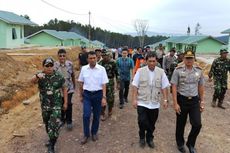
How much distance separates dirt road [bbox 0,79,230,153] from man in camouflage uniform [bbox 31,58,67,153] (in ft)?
2.24

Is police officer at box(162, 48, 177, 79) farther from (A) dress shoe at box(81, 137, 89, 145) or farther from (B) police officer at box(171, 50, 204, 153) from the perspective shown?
(A) dress shoe at box(81, 137, 89, 145)

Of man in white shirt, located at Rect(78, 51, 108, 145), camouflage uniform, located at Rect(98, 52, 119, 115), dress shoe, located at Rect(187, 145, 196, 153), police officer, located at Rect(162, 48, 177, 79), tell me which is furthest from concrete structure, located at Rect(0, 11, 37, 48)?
dress shoe, located at Rect(187, 145, 196, 153)

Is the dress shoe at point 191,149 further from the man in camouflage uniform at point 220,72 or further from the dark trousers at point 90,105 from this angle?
the man in camouflage uniform at point 220,72

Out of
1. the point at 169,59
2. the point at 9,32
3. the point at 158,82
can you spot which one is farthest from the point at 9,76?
the point at 9,32

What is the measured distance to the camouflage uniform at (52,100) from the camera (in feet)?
19.5

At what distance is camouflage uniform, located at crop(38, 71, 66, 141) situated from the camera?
19.5ft

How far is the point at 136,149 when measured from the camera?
6.36m

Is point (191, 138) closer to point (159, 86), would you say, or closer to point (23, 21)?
point (159, 86)

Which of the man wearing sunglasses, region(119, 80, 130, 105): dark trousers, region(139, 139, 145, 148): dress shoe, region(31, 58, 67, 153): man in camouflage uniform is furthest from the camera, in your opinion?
region(119, 80, 130, 105): dark trousers

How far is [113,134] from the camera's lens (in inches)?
291

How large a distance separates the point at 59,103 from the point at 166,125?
324 centimetres

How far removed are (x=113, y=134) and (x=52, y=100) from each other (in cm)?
198

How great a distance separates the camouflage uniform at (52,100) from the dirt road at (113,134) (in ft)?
2.16

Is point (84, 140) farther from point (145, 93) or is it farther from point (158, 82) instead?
point (158, 82)
